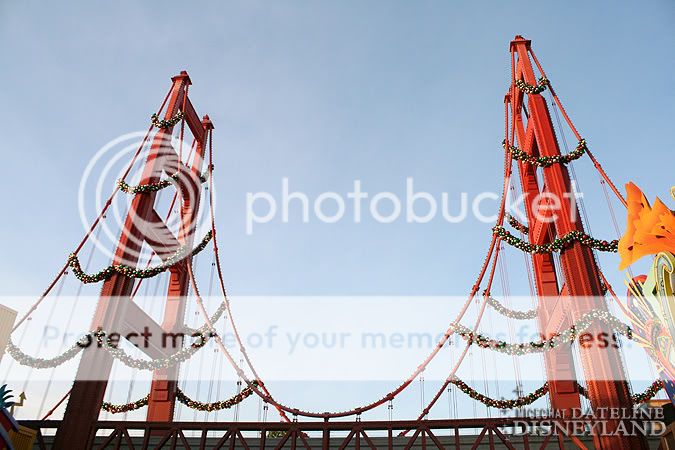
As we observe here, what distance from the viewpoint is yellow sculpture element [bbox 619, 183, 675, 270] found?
955 centimetres

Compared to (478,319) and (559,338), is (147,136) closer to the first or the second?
(478,319)

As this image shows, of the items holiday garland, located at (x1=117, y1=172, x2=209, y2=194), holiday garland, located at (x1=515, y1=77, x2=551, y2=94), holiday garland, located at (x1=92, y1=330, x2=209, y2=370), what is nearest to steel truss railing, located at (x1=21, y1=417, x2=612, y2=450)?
holiday garland, located at (x1=92, y1=330, x2=209, y2=370)

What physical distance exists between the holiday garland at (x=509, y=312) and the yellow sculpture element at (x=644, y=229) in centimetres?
676

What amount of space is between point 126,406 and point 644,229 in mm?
15935

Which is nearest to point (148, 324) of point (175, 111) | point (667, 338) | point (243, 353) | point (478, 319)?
point (243, 353)

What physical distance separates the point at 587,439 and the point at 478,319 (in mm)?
4803

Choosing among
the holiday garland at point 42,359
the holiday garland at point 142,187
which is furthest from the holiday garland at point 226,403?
the holiday garland at point 142,187

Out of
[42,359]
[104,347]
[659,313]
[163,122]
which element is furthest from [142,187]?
[659,313]

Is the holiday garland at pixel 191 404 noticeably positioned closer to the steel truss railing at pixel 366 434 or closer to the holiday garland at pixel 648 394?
the steel truss railing at pixel 366 434

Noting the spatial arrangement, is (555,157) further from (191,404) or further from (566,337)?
(191,404)

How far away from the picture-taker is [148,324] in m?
17.4

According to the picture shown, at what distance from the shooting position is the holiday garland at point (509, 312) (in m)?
17.0

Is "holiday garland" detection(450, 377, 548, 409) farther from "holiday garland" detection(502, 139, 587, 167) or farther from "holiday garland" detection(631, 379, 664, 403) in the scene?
"holiday garland" detection(502, 139, 587, 167)

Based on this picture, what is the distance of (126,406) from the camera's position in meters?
17.5
